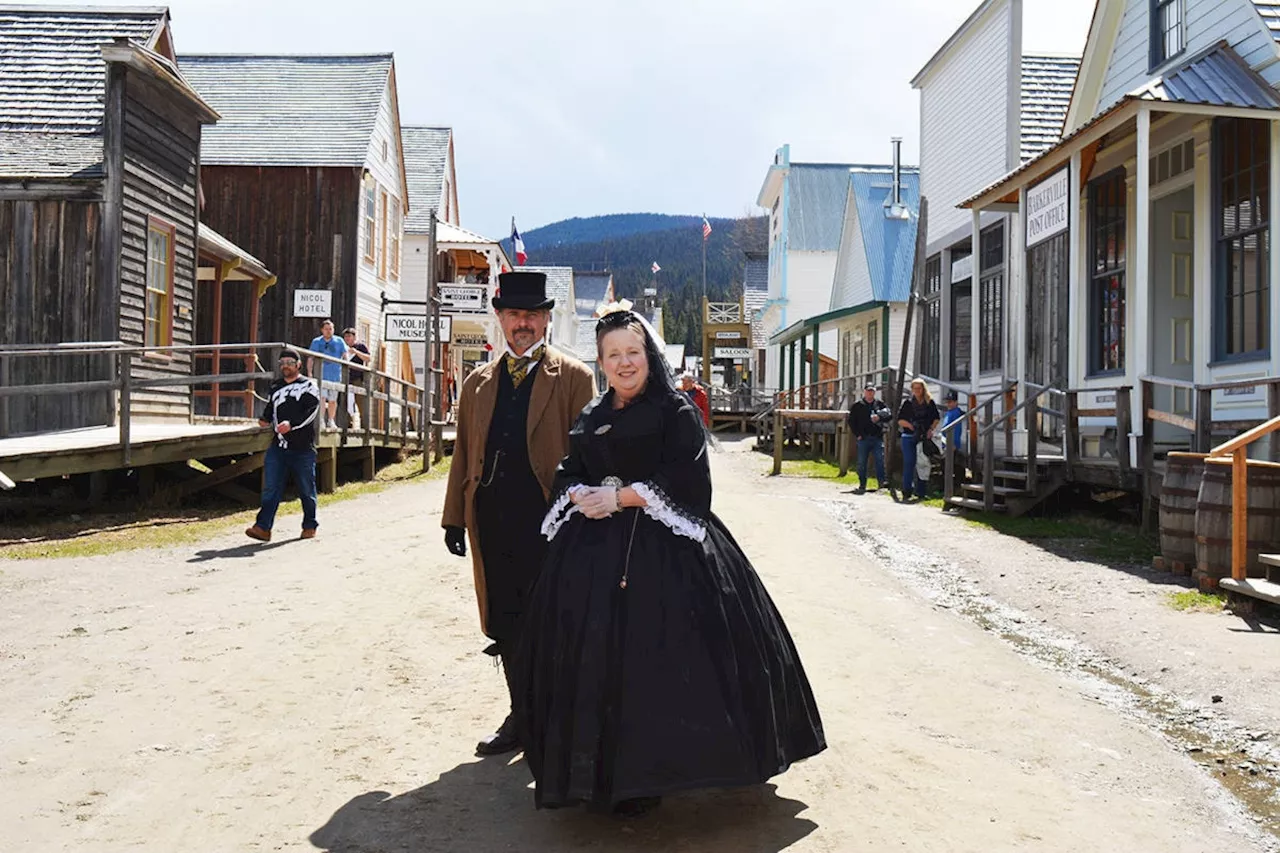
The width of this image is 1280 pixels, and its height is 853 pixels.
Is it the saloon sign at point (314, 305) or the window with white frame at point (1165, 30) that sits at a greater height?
the window with white frame at point (1165, 30)

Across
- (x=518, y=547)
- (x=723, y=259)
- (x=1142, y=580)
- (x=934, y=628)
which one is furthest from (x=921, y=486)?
(x=723, y=259)

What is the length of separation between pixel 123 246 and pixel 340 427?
3.52m

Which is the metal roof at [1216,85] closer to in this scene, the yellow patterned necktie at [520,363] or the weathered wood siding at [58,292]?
the yellow patterned necktie at [520,363]

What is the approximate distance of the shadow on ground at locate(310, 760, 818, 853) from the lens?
154 inches

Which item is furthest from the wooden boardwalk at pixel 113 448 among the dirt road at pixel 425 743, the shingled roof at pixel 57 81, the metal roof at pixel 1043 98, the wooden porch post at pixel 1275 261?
the metal roof at pixel 1043 98

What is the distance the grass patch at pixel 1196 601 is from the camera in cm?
797

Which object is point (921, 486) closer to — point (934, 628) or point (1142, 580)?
point (1142, 580)

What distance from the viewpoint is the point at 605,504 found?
4.18 m

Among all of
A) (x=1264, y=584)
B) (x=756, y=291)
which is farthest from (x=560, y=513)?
(x=756, y=291)

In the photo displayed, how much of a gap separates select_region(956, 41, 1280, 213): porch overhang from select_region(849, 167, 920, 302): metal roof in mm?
16843

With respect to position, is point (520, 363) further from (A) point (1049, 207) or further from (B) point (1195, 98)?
(A) point (1049, 207)

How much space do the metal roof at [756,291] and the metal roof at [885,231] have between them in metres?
22.5

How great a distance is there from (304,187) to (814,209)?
2659 cm

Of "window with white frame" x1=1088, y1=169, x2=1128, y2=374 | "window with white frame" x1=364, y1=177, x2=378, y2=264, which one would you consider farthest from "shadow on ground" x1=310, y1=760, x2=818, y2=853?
"window with white frame" x1=364, y1=177, x2=378, y2=264
